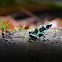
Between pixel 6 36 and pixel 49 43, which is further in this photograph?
pixel 6 36

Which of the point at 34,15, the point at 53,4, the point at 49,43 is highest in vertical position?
the point at 53,4

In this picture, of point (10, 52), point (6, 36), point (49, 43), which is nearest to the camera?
point (10, 52)

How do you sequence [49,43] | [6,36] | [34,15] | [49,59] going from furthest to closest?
[34,15] < [6,36] < [49,43] < [49,59]

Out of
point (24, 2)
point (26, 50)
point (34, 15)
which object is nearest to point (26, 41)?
point (26, 50)

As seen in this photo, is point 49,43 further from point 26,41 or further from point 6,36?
point 6,36

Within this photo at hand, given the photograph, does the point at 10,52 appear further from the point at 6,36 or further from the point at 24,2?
the point at 24,2

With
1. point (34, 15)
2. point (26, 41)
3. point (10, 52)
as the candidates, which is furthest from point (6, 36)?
point (34, 15)

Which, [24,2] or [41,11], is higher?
[24,2]
